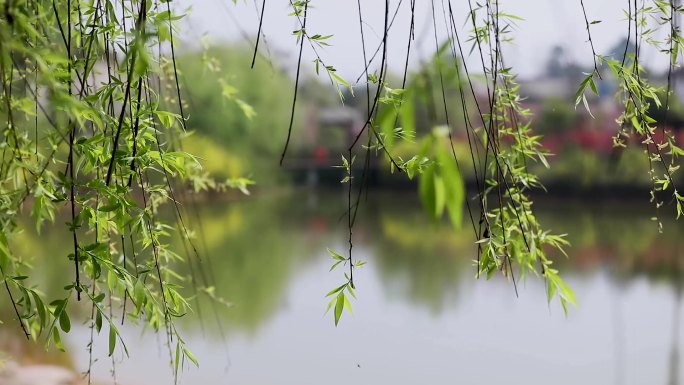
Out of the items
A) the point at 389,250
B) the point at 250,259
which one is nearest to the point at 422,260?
the point at 389,250

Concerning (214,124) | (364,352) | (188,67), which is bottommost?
(364,352)

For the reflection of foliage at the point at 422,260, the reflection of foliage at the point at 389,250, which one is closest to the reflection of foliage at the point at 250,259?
the reflection of foliage at the point at 389,250

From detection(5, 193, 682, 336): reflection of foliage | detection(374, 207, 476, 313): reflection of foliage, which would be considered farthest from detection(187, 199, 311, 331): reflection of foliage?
detection(374, 207, 476, 313): reflection of foliage

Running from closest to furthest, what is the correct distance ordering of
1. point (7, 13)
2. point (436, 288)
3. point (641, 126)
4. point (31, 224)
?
point (7, 13) < point (641, 126) < point (436, 288) < point (31, 224)

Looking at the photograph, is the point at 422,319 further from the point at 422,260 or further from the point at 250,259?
the point at 250,259

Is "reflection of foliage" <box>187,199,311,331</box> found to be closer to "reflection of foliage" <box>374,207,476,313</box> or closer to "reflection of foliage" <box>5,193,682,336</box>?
"reflection of foliage" <box>5,193,682,336</box>

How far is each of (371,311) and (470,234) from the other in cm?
143

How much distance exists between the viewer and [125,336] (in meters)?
2.50

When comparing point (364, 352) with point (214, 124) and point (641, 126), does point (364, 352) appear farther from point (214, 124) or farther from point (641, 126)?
point (214, 124)

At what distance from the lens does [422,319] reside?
2.98m

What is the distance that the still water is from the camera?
2.32 m

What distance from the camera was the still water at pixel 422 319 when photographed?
2.32 m

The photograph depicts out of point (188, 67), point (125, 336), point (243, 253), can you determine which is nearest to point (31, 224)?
point (243, 253)

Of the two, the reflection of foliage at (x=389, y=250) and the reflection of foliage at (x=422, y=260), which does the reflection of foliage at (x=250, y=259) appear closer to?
the reflection of foliage at (x=389, y=250)
